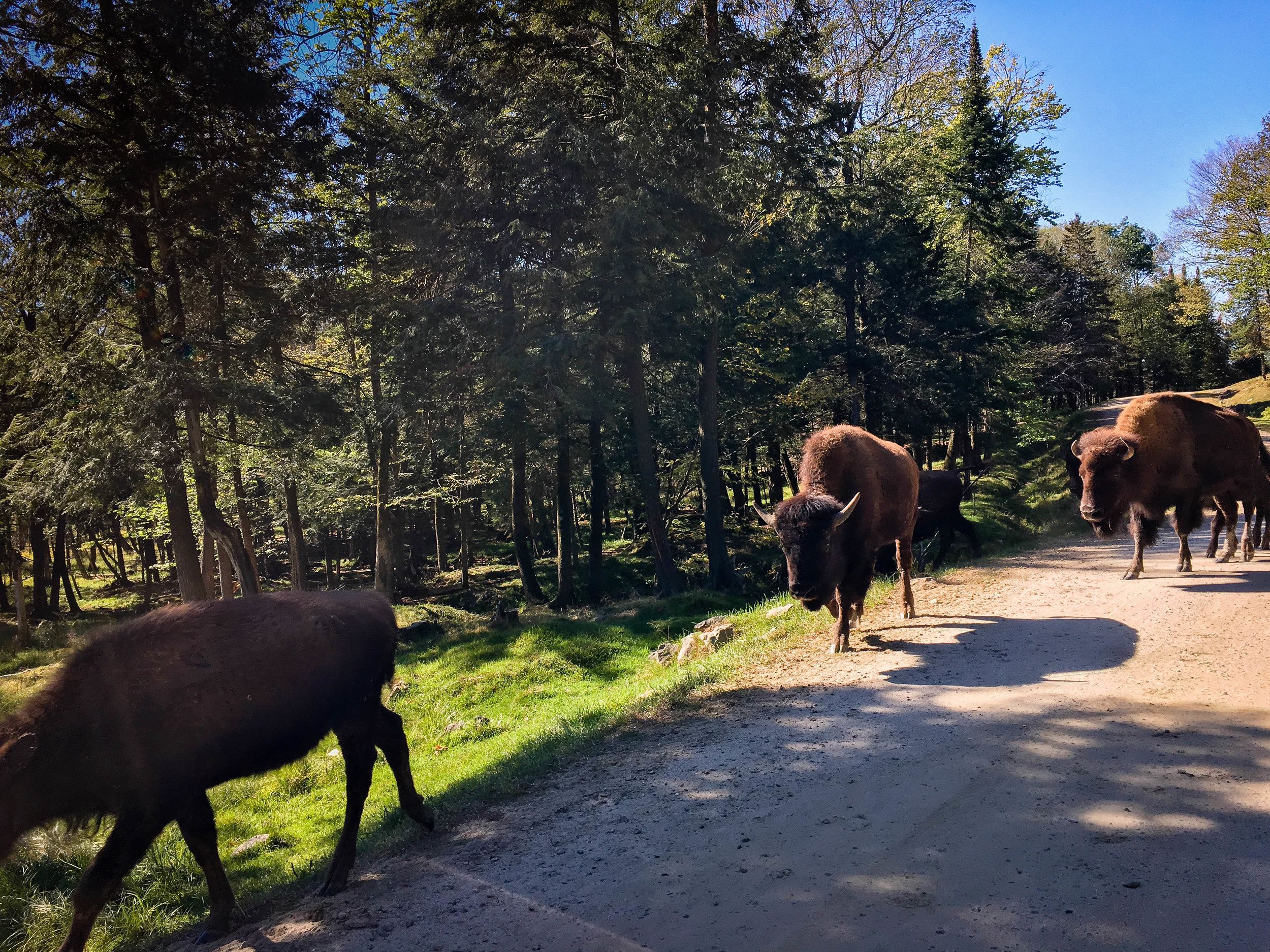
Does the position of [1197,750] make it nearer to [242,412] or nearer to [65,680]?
[65,680]

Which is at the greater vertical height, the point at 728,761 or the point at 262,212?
the point at 262,212

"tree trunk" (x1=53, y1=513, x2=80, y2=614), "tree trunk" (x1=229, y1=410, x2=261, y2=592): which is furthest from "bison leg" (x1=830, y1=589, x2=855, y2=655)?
"tree trunk" (x1=53, y1=513, x2=80, y2=614)

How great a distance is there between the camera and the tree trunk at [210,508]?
45.6 feet

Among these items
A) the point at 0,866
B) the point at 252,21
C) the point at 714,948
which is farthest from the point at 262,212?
the point at 714,948

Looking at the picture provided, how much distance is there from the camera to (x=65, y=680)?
188 inches

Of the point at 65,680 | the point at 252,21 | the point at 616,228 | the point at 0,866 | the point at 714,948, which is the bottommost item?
the point at 714,948

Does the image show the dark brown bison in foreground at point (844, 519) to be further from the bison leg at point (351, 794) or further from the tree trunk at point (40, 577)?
the tree trunk at point (40, 577)

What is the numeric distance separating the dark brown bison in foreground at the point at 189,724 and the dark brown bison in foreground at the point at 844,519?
165 inches

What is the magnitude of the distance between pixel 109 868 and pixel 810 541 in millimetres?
6127

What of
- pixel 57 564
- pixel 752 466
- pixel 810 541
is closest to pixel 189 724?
pixel 810 541

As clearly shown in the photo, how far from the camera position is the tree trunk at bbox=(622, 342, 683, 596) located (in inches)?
750

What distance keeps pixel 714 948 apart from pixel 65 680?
14.1 ft

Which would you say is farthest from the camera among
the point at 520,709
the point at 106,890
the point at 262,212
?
the point at 262,212

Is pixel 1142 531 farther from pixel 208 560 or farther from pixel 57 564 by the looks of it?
pixel 57 564
